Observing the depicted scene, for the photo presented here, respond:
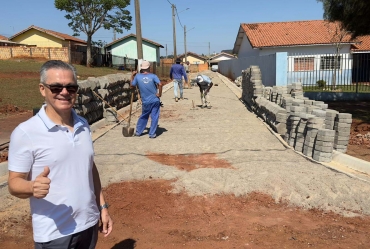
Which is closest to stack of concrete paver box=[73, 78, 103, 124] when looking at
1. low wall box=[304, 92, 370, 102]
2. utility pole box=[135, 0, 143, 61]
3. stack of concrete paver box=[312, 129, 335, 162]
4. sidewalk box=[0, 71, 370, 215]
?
sidewalk box=[0, 71, 370, 215]

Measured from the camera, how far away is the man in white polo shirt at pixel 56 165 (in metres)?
2.01

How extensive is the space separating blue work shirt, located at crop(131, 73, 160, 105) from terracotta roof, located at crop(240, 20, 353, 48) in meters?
23.0

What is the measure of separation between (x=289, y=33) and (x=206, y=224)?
98.7ft

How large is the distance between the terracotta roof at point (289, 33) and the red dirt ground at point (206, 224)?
26315 millimetres

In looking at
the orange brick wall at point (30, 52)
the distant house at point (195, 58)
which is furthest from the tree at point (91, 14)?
the distant house at point (195, 58)

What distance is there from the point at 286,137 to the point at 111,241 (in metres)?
4.93

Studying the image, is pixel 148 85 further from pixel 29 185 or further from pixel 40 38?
pixel 40 38

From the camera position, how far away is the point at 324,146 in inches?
245

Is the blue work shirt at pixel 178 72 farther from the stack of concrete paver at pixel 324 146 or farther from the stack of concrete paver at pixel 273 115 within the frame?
the stack of concrete paver at pixel 324 146

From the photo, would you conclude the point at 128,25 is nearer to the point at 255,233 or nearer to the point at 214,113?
the point at 214,113

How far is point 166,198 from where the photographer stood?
490cm

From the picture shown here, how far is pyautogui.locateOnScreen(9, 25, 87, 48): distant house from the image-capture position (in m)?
47.3

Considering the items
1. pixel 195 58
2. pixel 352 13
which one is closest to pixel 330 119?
pixel 352 13

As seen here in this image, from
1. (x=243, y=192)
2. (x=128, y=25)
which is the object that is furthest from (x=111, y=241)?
(x=128, y=25)
